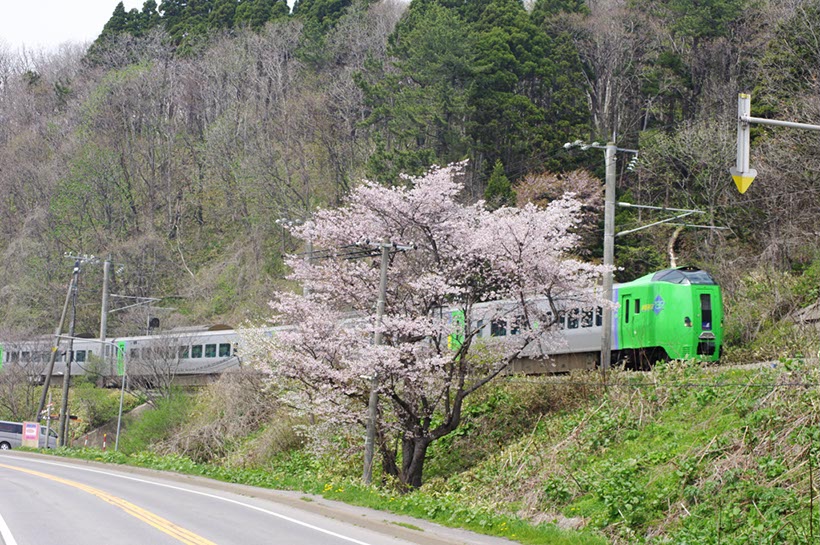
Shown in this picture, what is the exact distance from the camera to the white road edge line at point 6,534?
1432 centimetres

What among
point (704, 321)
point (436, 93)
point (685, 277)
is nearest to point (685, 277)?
point (685, 277)

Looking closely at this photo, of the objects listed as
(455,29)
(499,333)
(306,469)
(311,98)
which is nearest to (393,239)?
(499,333)

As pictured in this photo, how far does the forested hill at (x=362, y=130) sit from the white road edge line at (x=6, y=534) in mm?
25337

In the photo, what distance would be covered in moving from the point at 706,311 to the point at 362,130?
39.8 m

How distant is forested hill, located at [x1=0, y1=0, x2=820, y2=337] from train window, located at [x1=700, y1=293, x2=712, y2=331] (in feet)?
25.9

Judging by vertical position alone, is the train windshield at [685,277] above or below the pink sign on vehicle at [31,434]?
above

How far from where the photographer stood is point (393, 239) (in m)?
25.4

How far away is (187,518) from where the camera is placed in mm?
17719

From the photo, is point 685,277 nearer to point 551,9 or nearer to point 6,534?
point 6,534

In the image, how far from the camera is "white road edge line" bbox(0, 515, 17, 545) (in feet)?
47.0

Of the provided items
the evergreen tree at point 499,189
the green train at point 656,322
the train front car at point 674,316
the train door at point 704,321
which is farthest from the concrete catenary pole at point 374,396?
the evergreen tree at point 499,189

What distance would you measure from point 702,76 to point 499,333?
28686 mm

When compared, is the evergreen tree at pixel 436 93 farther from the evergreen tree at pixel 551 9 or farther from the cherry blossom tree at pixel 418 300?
the cherry blossom tree at pixel 418 300

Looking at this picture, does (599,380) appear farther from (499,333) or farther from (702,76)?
(702,76)
